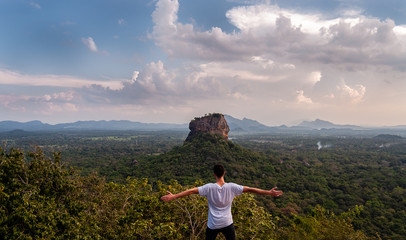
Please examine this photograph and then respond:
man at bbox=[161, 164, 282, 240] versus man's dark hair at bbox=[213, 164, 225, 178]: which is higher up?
man's dark hair at bbox=[213, 164, 225, 178]

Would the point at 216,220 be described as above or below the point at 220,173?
below

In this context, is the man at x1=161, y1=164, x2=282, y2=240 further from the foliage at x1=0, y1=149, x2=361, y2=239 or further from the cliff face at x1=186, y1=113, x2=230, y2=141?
the cliff face at x1=186, y1=113, x2=230, y2=141

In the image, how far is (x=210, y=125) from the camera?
72500mm

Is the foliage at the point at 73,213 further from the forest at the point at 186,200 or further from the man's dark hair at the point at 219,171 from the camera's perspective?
the man's dark hair at the point at 219,171

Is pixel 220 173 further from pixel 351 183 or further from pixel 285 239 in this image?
pixel 351 183

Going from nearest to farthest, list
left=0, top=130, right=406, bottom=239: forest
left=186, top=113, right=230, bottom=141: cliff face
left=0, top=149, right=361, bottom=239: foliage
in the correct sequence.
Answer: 1. left=0, top=149, right=361, bottom=239: foliage
2. left=0, top=130, right=406, bottom=239: forest
3. left=186, top=113, right=230, bottom=141: cliff face

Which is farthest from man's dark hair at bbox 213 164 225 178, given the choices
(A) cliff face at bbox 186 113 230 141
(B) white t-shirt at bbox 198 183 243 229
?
(A) cliff face at bbox 186 113 230 141

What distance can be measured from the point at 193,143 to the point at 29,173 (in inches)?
2336

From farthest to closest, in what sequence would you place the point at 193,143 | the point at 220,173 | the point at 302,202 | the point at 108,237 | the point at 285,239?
the point at 193,143, the point at 302,202, the point at 285,239, the point at 108,237, the point at 220,173

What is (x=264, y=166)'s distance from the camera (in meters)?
57.6

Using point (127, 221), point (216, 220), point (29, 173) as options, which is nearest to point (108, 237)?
point (127, 221)

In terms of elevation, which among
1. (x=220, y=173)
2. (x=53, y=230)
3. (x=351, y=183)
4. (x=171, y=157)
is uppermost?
(x=220, y=173)

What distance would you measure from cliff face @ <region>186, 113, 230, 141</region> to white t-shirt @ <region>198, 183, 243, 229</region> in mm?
67264

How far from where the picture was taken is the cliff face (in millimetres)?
72500
